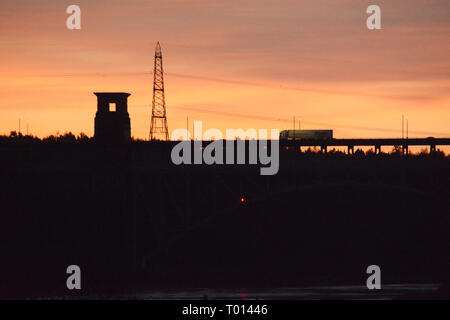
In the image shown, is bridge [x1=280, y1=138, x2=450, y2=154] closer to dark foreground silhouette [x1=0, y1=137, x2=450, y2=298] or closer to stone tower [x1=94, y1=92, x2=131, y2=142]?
dark foreground silhouette [x1=0, y1=137, x2=450, y2=298]

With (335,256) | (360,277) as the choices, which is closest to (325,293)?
(360,277)

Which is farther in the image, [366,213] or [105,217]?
[366,213]

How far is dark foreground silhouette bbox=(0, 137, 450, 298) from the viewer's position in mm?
97438

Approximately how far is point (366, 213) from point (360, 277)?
1346 centimetres

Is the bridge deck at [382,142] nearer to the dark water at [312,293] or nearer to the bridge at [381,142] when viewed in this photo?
the bridge at [381,142]

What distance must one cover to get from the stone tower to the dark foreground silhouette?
161cm

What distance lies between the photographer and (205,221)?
317ft

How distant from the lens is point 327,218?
113312 mm

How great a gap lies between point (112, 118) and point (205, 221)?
1597cm

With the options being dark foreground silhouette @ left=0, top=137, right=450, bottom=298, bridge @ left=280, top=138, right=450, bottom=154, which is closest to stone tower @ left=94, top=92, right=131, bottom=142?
dark foreground silhouette @ left=0, top=137, right=450, bottom=298

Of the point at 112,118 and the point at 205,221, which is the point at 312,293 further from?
the point at 112,118
